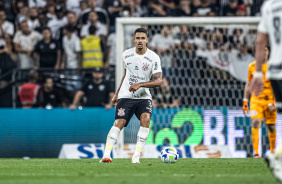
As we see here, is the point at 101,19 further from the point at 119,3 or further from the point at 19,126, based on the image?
the point at 19,126

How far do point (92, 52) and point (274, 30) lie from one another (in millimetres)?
11059

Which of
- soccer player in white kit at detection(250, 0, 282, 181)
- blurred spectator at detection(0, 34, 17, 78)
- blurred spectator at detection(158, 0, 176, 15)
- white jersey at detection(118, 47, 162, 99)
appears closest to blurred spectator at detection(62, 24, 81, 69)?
blurred spectator at detection(0, 34, 17, 78)

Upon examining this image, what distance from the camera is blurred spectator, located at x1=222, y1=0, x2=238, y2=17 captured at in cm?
1825

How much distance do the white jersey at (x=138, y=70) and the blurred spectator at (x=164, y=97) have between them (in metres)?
4.75

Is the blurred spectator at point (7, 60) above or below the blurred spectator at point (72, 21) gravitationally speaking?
below

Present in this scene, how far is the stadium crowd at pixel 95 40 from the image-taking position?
1574 centimetres

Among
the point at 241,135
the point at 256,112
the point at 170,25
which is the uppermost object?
the point at 170,25

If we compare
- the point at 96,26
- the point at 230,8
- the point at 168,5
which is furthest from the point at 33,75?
the point at 230,8

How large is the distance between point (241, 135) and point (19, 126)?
225 inches

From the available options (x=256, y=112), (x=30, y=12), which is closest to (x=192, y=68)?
(x=256, y=112)

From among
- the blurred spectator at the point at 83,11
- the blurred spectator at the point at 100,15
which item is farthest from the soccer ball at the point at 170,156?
the blurred spectator at the point at 83,11

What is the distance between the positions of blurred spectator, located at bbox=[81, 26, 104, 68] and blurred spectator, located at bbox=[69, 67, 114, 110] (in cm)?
91

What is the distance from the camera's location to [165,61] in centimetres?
1584

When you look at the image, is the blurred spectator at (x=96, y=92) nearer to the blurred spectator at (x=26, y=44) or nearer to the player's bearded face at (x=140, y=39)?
the blurred spectator at (x=26, y=44)
